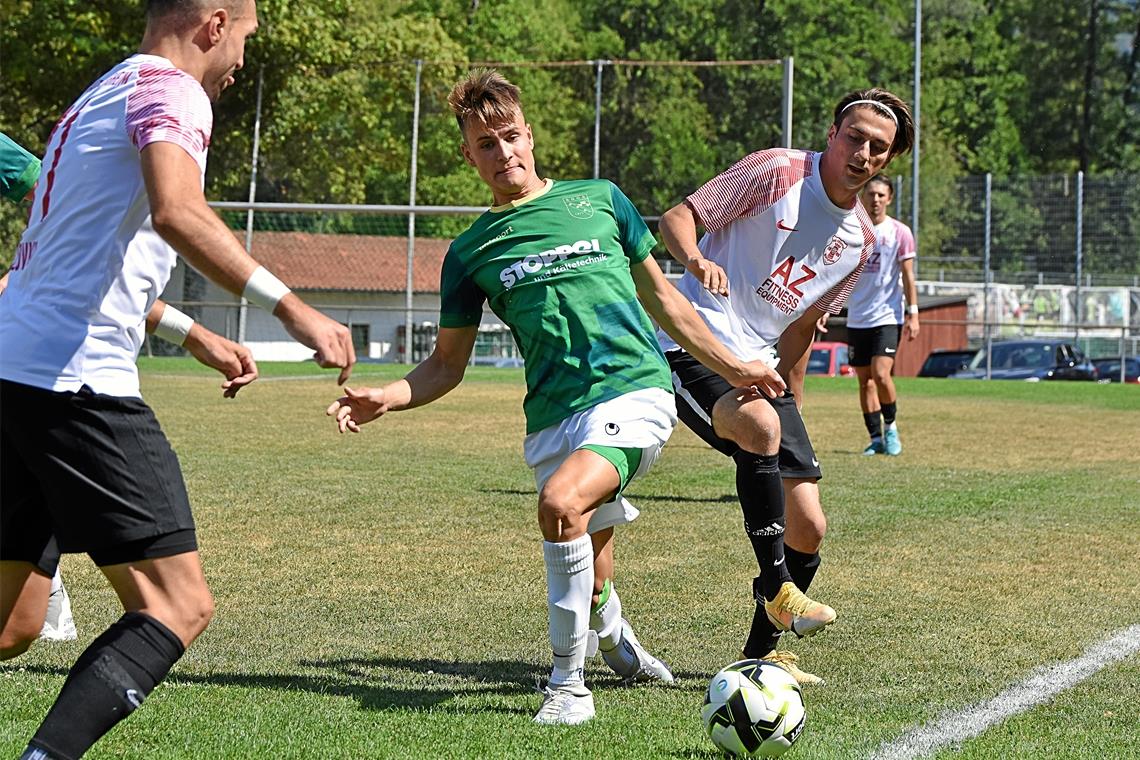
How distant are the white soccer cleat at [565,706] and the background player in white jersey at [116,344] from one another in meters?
1.46

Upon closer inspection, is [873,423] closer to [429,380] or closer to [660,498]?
[660,498]

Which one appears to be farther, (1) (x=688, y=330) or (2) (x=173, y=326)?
(1) (x=688, y=330)

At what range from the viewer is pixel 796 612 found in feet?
17.1

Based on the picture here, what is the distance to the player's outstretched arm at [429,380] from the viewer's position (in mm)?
4805

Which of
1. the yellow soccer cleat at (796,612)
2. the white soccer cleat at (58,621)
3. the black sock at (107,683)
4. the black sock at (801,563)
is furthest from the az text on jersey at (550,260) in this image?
the white soccer cleat at (58,621)

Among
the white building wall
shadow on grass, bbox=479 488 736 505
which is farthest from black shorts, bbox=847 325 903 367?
the white building wall

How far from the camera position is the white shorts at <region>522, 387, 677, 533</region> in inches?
192

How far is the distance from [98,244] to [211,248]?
0.31m

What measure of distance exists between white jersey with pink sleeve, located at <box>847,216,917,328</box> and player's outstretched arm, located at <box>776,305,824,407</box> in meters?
7.75

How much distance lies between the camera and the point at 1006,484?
11.1m

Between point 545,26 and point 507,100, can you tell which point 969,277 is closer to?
point 545,26

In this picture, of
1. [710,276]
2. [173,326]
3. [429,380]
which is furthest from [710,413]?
[173,326]

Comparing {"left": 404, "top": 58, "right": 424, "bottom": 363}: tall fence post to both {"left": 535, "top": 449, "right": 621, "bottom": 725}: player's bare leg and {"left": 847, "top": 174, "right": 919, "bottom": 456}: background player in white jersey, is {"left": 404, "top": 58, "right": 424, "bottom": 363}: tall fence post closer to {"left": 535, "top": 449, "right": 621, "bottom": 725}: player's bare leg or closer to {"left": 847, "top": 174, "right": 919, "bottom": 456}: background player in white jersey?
{"left": 847, "top": 174, "right": 919, "bottom": 456}: background player in white jersey

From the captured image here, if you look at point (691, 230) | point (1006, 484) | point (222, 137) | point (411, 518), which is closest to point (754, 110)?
point (222, 137)
